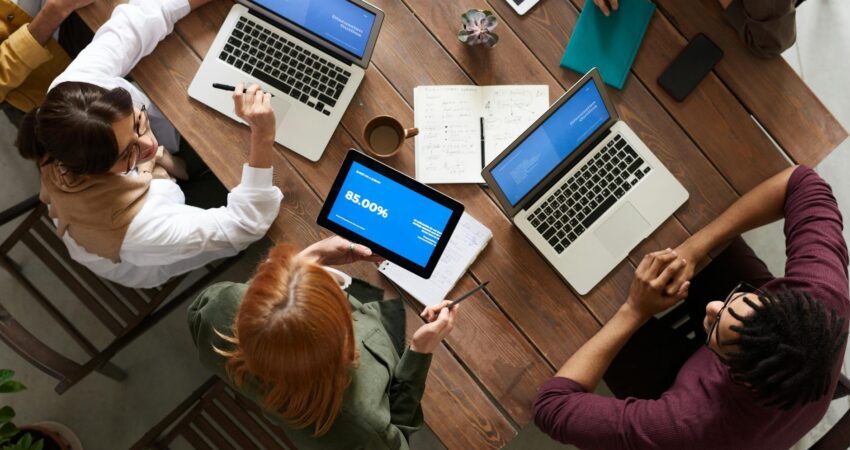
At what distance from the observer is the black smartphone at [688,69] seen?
5.43 ft

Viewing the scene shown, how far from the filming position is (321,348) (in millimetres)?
1156

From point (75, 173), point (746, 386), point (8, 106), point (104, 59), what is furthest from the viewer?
point (8, 106)

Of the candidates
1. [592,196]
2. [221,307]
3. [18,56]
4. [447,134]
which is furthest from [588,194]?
[18,56]

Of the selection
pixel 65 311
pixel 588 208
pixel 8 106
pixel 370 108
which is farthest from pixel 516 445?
pixel 8 106

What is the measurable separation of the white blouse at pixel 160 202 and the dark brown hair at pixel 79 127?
5.6 inches

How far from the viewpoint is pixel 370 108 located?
65.5 inches

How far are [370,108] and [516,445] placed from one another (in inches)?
55.3

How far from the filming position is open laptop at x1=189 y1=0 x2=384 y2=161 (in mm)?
1639

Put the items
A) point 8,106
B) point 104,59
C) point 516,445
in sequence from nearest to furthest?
point 104,59
point 8,106
point 516,445

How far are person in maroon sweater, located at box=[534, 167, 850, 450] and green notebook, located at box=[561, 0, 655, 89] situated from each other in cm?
47

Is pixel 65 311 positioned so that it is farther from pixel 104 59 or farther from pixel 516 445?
pixel 516 445

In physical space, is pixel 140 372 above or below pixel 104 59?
below

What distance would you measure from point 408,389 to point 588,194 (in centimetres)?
66

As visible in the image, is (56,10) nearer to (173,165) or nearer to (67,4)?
(67,4)
